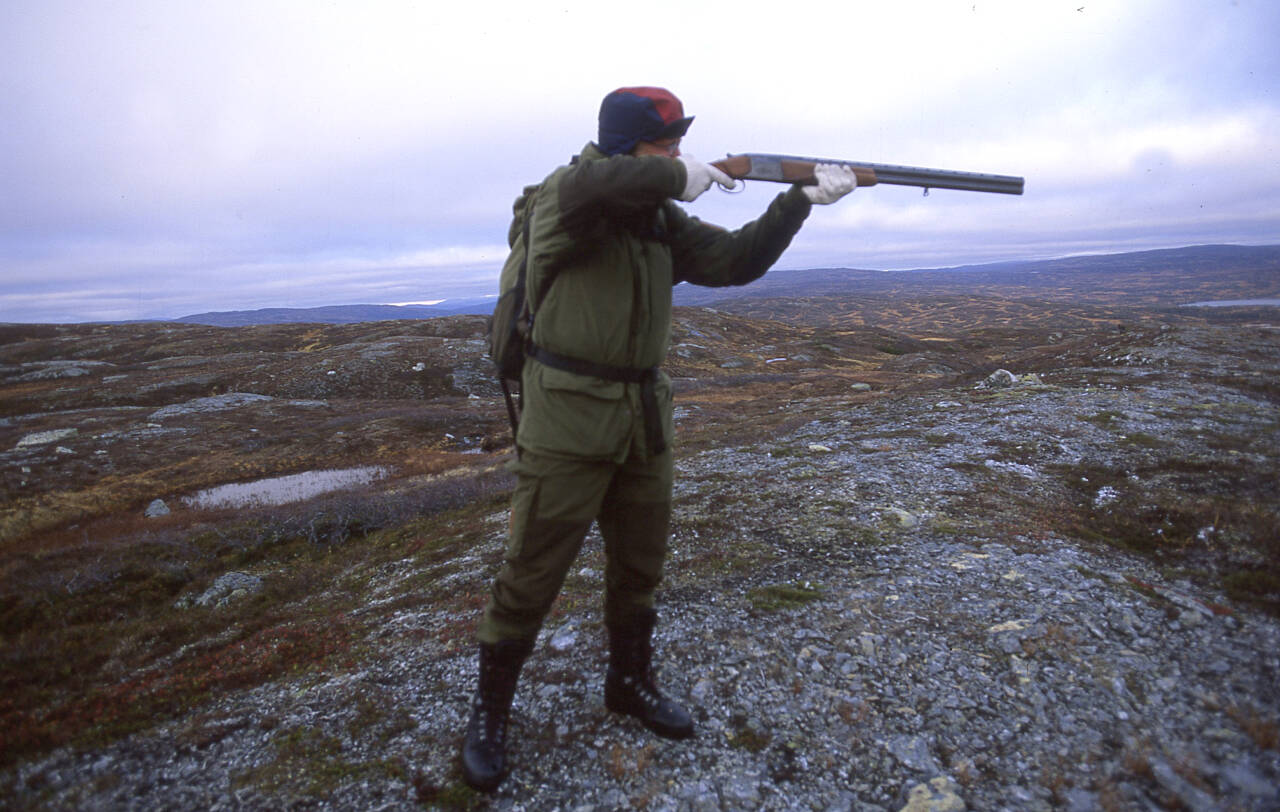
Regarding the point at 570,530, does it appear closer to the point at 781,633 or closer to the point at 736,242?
the point at 736,242

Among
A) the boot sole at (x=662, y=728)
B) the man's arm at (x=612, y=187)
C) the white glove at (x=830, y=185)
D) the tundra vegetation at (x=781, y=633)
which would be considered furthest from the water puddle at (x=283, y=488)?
the white glove at (x=830, y=185)

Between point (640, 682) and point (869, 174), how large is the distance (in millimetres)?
4961

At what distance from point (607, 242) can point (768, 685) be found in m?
4.08

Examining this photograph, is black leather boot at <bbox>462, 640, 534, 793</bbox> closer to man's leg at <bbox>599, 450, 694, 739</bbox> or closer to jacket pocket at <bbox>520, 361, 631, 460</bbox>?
man's leg at <bbox>599, 450, 694, 739</bbox>

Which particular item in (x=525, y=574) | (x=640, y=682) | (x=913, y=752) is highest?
(x=525, y=574)

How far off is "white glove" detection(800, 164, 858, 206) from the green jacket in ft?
4.14

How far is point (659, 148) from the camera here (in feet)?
13.5

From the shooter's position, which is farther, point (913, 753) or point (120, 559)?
point (120, 559)

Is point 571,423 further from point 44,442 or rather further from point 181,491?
point 44,442

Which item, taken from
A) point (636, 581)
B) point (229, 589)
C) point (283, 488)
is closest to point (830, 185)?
point (636, 581)

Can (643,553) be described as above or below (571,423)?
below

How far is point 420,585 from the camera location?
372 inches

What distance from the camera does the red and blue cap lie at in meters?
3.93

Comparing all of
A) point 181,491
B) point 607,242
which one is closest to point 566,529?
point 607,242
